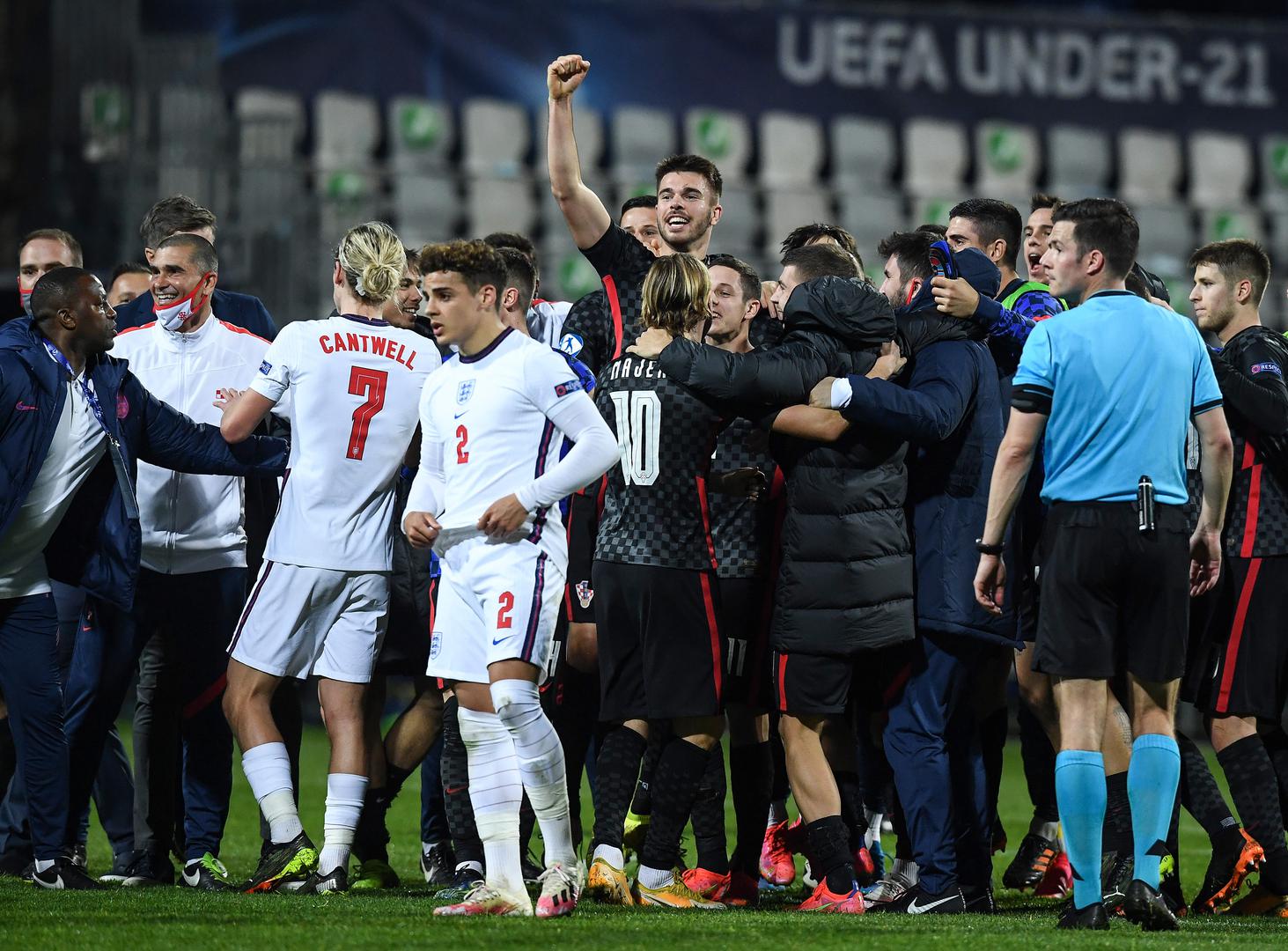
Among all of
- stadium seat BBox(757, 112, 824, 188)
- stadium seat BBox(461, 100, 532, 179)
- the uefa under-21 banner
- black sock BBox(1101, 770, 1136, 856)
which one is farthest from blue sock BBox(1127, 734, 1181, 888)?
stadium seat BBox(757, 112, 824, 188)

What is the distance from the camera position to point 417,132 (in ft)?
49.3

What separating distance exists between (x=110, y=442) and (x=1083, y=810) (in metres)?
3.21

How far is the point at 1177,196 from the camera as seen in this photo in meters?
16.7

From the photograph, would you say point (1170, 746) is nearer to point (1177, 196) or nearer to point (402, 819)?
point (402, 819)

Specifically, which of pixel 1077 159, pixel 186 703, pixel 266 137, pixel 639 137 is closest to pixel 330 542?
pixel 186 703

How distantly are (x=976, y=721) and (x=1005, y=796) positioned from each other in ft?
15.0

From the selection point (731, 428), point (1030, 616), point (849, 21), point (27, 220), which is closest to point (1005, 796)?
point (1030, 616)

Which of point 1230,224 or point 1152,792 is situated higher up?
point 1230,224

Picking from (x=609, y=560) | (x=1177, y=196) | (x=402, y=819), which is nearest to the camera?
(x=609, y=560)

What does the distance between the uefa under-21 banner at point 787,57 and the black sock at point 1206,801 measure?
33.2 feet

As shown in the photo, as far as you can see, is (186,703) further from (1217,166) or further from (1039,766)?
(1217,166)

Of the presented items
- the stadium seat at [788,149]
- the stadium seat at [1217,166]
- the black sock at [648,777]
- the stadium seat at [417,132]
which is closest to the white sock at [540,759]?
the black sock at [648,777]

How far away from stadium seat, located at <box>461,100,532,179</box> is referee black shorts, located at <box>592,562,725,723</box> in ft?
32.9

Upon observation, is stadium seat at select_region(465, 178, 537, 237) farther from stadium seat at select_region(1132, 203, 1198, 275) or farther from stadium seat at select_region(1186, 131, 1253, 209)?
stadium seat at select_region(1186, 131, 1253, 209)
